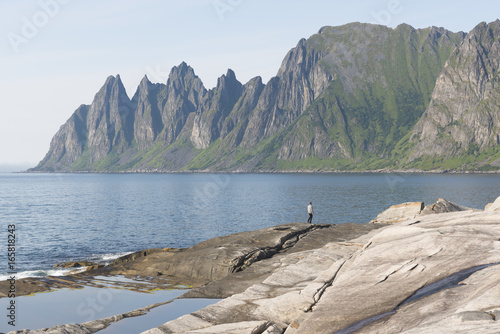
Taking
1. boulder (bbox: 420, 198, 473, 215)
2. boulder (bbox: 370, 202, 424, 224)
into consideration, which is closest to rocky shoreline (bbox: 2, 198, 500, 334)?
boulder (bbox: 420, 198, 473, 215)

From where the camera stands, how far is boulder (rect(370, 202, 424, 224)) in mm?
54719

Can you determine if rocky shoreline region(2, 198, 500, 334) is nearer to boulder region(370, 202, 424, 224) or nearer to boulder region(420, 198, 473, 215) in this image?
boulder region(420, 198, 473, 215)

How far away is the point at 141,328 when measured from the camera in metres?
23.6

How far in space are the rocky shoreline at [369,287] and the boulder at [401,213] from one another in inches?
788

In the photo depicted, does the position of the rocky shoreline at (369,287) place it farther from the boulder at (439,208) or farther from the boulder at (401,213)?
the boulder at (401,213)

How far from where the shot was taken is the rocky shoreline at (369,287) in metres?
16.7

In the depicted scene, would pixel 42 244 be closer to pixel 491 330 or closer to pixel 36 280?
pixel 36 280

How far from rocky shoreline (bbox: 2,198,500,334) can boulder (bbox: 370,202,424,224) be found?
2001 centimetres

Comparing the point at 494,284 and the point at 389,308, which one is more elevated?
the point at 494,284

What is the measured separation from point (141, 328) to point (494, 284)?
1740cm

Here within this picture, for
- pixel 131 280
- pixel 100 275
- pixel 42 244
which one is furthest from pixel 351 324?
pixel 42 244

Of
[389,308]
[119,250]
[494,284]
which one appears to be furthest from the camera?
[119,250]

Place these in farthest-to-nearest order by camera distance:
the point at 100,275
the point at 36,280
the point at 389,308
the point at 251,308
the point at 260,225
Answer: the point at 260,225 < the point at 100,275 < the point at 36,280 < the point at 251,308 < the point at 389,308

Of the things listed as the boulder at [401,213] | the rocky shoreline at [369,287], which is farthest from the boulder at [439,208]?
the rocky shoreline at [369,287]
